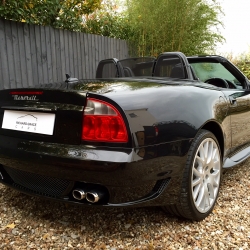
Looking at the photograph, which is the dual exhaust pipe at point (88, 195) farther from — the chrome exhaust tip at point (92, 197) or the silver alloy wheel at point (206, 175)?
the silver alloy wheel at point (206, 175)

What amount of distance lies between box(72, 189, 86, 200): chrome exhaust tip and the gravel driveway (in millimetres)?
131

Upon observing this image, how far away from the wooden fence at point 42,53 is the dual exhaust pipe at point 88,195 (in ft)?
10.4

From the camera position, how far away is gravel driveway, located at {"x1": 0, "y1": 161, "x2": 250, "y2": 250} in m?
1.75

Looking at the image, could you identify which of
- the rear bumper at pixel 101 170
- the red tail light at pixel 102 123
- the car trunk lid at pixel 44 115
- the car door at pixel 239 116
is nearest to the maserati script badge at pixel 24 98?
the car trunk lid at pixel 44 115

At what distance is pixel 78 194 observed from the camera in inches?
62.3

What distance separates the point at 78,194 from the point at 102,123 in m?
0.43

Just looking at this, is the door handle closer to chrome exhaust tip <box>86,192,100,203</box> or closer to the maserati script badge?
chrome exhaust tip <box>86,192,100,203</box>

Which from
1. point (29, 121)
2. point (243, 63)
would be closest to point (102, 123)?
point (29, 121)

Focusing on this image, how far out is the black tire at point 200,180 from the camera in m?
1.83

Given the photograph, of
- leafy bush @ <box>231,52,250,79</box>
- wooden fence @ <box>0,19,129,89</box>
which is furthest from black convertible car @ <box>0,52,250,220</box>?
leafy bush @ <box>231,52,250,79</box>

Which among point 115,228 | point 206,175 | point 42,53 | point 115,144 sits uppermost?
point 42,53

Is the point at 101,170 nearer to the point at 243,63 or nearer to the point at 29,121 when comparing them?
the point at 29,121

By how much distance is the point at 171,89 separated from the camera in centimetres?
184

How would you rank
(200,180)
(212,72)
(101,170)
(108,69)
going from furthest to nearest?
(212,72) → (108,69) → (200,180) → (101,170)
